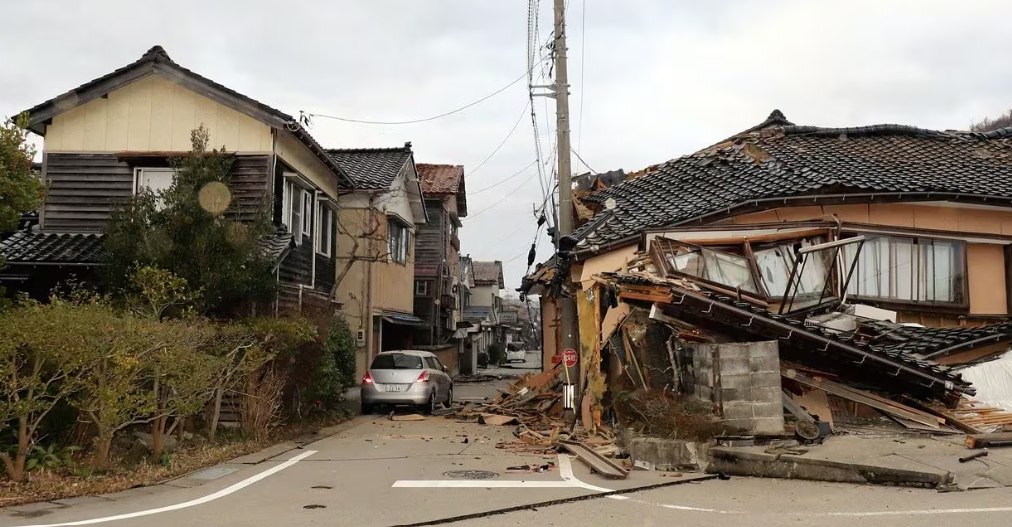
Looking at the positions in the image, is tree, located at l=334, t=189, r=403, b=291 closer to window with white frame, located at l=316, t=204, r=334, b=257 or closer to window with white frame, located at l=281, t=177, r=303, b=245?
window with white frame, located at l=316, t=204, r=334, b=257

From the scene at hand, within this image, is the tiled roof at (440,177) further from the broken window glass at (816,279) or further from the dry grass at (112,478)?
the dry grass at (112,478)

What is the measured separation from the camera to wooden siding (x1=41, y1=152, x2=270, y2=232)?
16.1 metres

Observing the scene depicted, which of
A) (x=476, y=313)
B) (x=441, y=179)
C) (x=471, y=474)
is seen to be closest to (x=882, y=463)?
(x=471, y=474)

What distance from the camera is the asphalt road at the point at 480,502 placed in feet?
22.9

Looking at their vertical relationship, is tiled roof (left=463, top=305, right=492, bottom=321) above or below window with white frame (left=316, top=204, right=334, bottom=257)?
below

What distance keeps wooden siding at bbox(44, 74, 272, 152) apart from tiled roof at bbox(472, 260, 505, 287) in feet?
157

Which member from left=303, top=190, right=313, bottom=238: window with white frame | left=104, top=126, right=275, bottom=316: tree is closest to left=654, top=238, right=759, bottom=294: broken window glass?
left=104, top=126, right=275, bottom=316: tree

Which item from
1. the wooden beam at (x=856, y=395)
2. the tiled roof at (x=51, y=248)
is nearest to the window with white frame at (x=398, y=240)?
the tiled roof at (x=51, y=248)

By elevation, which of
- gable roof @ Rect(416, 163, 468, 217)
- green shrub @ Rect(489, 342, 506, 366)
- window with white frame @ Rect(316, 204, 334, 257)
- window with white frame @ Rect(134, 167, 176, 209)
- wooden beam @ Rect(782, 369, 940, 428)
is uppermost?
gable roof @ Rect(416, 163, 468, 217)

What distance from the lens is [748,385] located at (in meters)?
9.75

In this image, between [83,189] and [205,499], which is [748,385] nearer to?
[205,499]

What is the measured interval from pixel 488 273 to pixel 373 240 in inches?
1671

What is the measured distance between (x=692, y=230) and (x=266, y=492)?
8.41 meters

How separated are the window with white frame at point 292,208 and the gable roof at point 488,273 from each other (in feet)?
149
